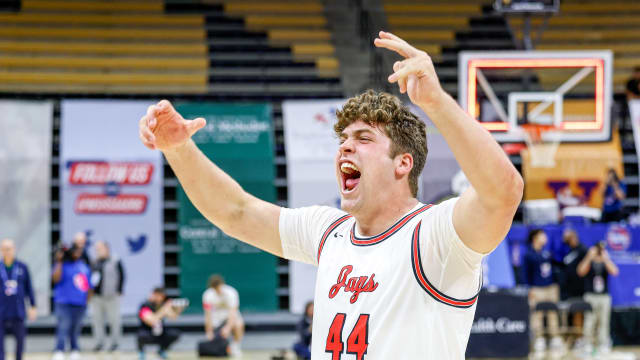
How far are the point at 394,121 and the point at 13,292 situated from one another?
9.90 meters

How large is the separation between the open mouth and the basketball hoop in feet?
30.1

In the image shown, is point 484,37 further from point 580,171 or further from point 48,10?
point 48,10

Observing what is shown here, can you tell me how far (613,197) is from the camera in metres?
15.4

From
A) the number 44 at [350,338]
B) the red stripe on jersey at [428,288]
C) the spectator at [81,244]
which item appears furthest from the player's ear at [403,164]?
the spectator at [81,244]

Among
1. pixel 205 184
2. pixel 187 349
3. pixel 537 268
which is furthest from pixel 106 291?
pixel 205 184

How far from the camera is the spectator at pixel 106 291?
14250mm

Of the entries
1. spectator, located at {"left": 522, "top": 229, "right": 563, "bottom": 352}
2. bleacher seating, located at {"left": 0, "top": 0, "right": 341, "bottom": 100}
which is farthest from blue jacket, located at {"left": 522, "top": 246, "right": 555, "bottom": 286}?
bleacher seating, located at {"left": 0, "top": 0, "right": 341, "bottom": 100}

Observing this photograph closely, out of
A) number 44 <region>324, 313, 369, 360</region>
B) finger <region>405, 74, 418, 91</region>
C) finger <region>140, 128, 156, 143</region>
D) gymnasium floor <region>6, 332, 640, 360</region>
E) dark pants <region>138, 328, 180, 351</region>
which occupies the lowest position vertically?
gymnasium floor <region>6, 332, 640, 360</region>

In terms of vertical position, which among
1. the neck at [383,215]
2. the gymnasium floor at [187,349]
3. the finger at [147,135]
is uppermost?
the finger at [147,135]

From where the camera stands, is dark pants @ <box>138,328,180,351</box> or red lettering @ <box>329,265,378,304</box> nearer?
red lettering @ <box>329,265,378,304</box>

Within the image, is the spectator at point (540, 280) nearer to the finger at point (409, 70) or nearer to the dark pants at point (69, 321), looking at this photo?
the dark pants at point (69, 321)

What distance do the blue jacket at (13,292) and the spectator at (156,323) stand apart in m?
2.16

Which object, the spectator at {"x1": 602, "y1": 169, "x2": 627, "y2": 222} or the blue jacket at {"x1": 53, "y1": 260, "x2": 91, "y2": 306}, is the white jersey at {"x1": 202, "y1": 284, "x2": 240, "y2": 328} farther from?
the spectator at {"x1": 602, "y1": 169, "x2": 627, "y2": 222}

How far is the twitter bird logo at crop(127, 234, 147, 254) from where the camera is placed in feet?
49.2
